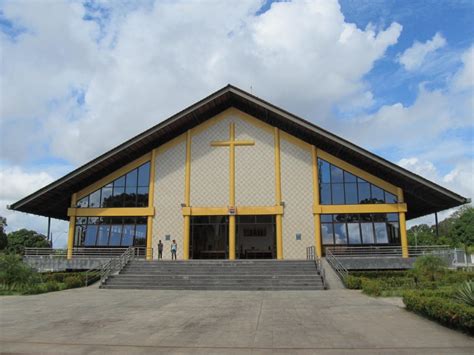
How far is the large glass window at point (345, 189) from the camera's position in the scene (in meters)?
25.5

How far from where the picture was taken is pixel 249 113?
2784cm

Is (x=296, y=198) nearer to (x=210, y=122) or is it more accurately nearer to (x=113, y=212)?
(x=210, y=122)

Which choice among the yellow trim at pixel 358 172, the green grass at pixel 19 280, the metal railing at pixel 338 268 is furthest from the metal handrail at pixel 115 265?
the yellow trim at pixel 358 172

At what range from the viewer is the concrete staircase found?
1803cm

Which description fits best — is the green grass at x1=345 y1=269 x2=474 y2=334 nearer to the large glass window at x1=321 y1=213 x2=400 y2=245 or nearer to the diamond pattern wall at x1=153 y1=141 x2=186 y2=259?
the large glass window at x1=321 y1=213 x2=400 y2=245

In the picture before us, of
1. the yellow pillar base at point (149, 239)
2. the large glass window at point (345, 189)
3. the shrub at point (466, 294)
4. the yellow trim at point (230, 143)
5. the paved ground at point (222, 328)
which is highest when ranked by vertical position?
the yellow trim at point (230, 143)

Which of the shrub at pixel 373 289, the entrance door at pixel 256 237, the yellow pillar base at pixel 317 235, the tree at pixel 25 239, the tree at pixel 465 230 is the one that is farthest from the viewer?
the tree at pixel 25 239

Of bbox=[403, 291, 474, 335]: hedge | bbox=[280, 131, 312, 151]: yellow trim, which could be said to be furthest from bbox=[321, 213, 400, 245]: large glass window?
bbox=[403, 291, 474, 335]: hedge

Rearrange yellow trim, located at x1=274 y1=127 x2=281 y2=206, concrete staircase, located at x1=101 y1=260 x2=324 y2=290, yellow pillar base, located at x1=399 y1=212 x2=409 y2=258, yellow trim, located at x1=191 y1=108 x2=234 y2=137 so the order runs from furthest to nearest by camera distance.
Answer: yellow trim, located at x1=191 y1=108 x2=234 y2=137 → yellow trim, located at x1=274 y1=127 x2=281 y2=206 → yellow pillar base, located at x1=399 y1=212 x2=409 y2=258 → concrete staircase, located at x1=101 y1=260 x2=324 y2=290

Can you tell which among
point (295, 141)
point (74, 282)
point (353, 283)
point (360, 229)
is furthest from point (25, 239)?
point (353, 283)

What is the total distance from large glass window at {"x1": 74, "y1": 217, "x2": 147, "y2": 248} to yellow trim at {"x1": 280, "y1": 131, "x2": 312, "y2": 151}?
1068cm

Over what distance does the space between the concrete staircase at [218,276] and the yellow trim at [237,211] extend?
5.20m

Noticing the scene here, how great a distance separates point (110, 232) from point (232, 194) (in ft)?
27.4

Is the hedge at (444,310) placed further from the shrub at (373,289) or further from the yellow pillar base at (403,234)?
the yellow pillar base at (403,234)
